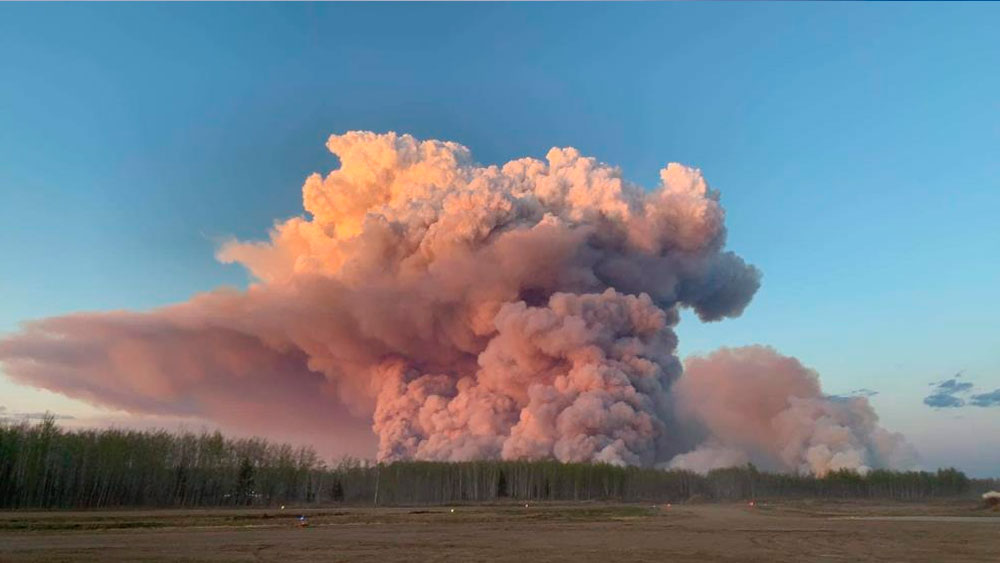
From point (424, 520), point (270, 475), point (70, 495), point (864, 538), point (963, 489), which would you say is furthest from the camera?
point (963, 489)

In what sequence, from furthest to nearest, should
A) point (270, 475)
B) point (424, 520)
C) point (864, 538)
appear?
point (270, 475), point (424, 520), point (864, 538)

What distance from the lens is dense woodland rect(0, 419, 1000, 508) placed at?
59.1 meters

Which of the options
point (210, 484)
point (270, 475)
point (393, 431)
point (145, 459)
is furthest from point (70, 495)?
point (393, 431)

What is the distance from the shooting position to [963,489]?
122000mm

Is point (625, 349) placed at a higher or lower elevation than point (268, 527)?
higher

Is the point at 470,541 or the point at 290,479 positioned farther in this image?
the point at 290,479

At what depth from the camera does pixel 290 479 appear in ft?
255

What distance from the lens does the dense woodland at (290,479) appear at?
59125 mm

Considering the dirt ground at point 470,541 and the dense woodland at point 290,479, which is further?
the dense woodland at point 290,479

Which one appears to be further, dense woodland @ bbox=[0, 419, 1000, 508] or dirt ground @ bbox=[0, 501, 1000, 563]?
dense woodland @ bbox=[0, 419, 1000, 508]

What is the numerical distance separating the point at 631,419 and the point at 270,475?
3817cm

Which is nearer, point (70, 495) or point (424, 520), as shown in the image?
point (424, 520)

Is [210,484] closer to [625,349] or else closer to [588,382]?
[588,382]

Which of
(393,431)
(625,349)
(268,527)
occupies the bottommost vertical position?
(268,527)
